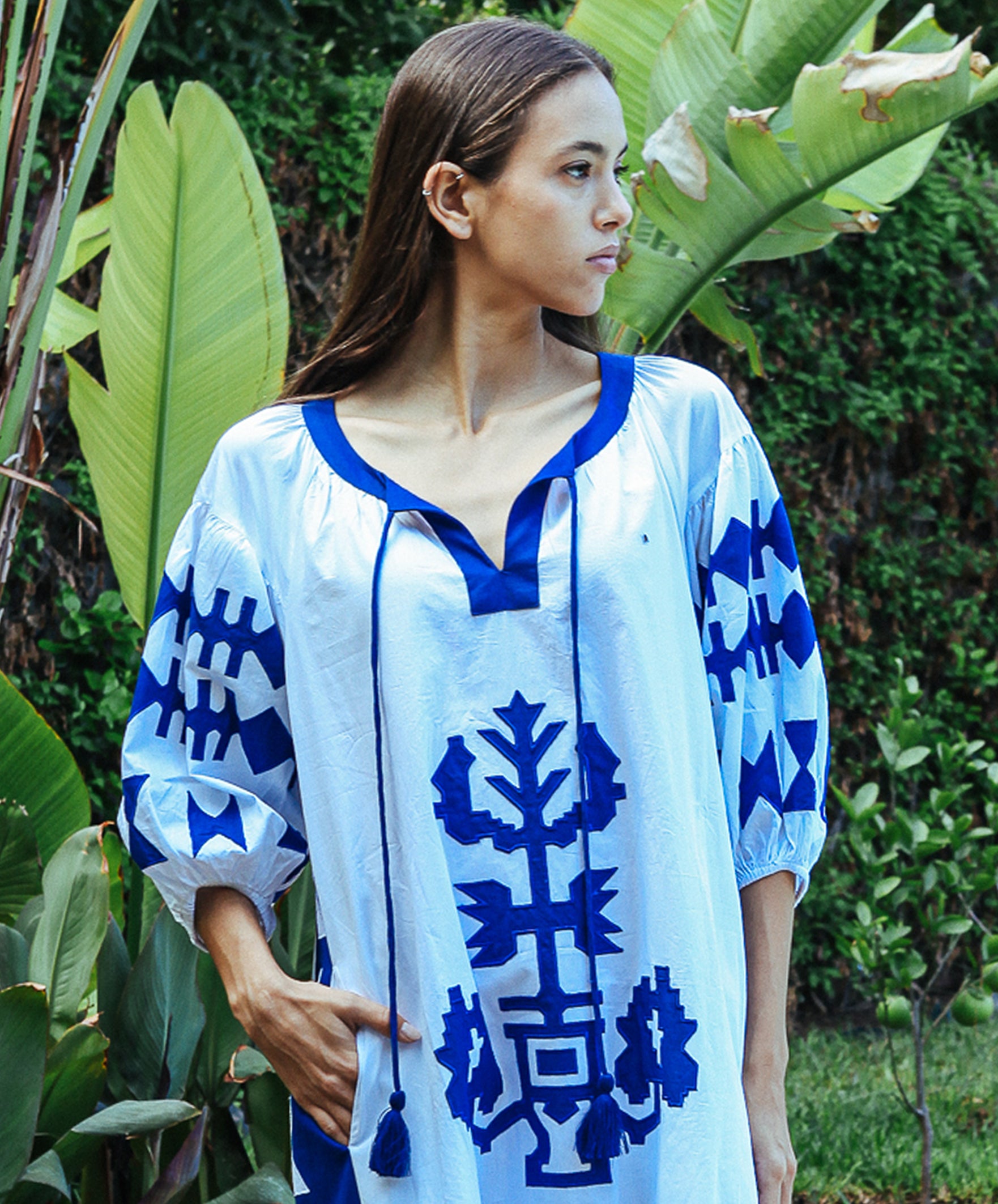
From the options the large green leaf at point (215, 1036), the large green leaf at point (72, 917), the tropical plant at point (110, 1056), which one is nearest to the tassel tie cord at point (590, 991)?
the tropical plant at point (110, 1056)

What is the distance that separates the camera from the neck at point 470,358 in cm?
140

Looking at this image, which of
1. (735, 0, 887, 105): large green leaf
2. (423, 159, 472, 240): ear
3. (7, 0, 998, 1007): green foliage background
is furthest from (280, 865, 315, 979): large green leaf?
(7, 0, 998, 1007): green foliage background

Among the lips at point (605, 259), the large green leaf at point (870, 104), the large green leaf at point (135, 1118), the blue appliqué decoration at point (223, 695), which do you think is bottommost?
the large green leaf at point (135, 1118)

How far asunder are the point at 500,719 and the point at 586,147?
0.53 m

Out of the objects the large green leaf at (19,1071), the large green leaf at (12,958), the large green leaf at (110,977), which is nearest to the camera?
the large green leaf at (19,1071)

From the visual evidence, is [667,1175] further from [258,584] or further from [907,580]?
[907,580]

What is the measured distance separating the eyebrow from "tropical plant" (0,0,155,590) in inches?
57.5

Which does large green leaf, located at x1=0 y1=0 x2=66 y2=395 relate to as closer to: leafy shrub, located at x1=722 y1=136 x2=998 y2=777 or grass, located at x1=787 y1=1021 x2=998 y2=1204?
grass, located at x1=787 y1=1021 x2=998 y2=1204

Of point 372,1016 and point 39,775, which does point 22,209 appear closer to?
point 39,775

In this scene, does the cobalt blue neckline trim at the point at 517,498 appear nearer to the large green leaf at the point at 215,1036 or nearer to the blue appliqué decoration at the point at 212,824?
the blue appliqué decoration at the point at 212,824

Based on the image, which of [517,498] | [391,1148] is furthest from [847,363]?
[391,1148]

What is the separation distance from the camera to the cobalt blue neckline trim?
4.14ft

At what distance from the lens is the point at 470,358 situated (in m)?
1.41

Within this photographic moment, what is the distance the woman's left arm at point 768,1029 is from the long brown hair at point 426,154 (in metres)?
0.59
